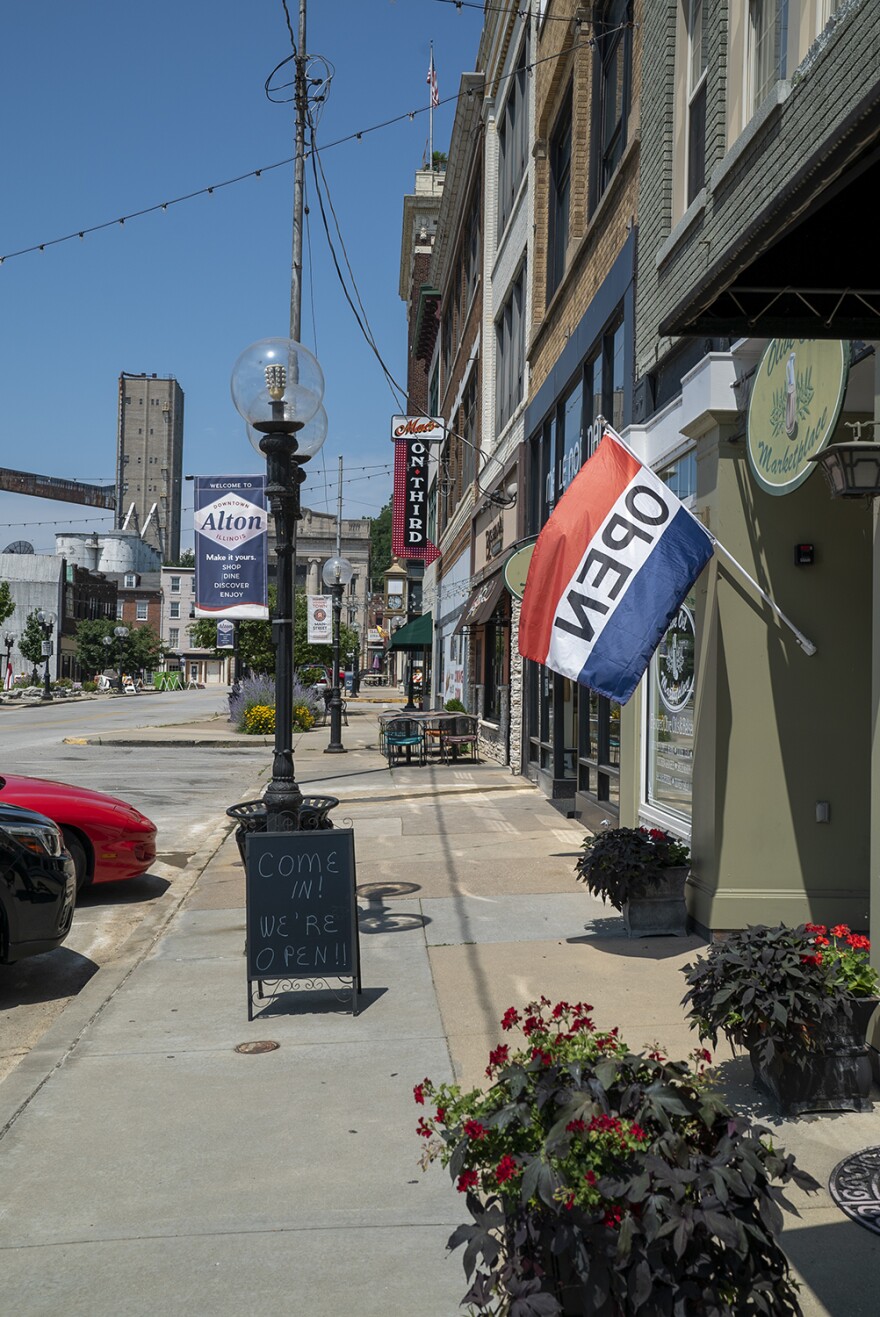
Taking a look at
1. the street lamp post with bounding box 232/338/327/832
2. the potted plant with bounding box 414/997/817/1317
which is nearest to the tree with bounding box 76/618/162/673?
the street lamp post with bounding box 232/338/327/832

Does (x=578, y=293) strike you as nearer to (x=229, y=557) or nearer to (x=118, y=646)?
(x=229, y=557)

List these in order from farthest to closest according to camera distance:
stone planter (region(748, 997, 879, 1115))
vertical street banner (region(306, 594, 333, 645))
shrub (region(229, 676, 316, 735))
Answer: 1. vertical street banner (region(306, 594, 333, 645))
2. shrub (region(229, 676, 316, 735))
3. stone planter (region(748, 997, 879, 1115))

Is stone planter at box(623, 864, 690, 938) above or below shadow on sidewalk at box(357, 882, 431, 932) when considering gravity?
above

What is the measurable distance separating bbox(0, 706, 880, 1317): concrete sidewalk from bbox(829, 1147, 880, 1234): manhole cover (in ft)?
0.19

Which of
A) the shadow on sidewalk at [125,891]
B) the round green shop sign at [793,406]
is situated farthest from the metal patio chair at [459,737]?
the round green shop sign at [793,406]

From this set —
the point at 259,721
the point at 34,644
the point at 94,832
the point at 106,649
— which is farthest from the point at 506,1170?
the point at 106,649

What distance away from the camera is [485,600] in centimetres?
2181

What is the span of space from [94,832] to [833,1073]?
277 inches

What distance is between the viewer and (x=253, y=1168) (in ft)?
15.2

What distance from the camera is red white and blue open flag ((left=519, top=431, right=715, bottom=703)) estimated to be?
736 cm

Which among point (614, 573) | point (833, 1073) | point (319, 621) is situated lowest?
point (833, 1073)

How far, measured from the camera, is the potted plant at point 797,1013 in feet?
16.1

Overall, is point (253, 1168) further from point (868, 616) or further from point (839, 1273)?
point (868, 616)

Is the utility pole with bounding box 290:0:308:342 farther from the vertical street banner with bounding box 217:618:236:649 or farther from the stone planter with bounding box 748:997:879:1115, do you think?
the vertical street banner with bounding box 217:618:236:649
